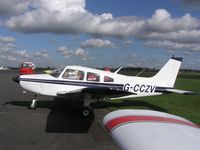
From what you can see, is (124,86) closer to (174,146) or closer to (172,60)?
(172,60)

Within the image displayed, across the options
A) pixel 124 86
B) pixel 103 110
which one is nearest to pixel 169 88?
pixel 124 86

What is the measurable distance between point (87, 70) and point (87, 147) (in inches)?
217

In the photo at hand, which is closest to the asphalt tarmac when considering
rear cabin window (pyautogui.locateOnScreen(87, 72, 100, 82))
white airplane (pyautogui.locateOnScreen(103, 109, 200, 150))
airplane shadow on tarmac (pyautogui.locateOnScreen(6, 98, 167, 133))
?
airplane shadow on tarmac (pyautogui.locateOnScreen(6, 98, 167, 133))

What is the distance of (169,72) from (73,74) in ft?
15.1

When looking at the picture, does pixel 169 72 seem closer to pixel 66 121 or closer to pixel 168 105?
pixel 168 105

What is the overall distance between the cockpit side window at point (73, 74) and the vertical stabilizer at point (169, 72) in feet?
11.9

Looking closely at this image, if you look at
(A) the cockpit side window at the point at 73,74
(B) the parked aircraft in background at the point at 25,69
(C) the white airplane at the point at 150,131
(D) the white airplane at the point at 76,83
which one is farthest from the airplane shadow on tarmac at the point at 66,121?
(B) the parked aircraft in background at the point at 25,69

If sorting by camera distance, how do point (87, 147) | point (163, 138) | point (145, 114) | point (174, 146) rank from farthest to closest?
point (87, 147) < point (145, 114) < point (163, 138) < point (174, 146)

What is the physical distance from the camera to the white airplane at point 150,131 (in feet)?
6.23

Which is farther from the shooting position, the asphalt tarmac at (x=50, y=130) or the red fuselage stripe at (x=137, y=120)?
the asphalt tarmac at (x=50, y=130)

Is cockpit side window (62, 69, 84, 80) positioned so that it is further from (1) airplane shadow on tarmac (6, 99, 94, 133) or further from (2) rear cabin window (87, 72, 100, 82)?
(1) airplane shadow on tarmac (6, 99, 94, 133)

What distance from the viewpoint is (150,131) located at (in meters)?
2.21

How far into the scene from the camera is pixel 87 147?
6.66 m

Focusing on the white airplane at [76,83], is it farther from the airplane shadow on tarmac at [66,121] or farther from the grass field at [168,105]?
the grass field at [168,105]
